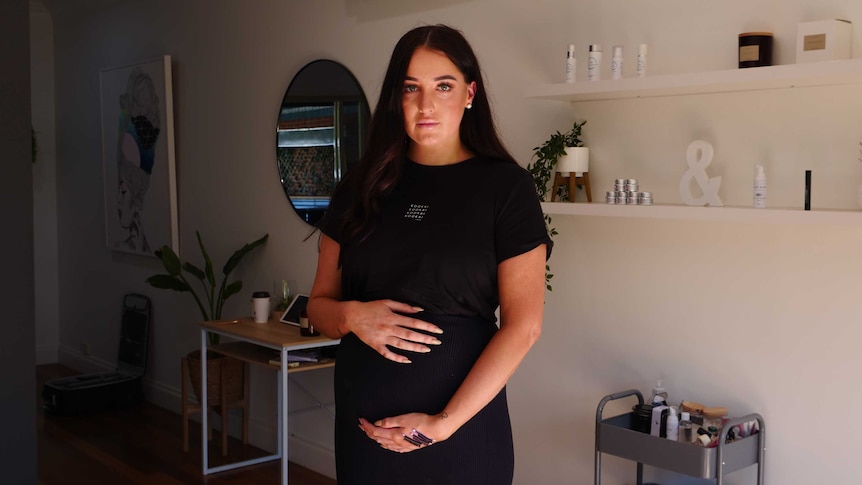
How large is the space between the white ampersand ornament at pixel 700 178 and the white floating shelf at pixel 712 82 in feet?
0.57

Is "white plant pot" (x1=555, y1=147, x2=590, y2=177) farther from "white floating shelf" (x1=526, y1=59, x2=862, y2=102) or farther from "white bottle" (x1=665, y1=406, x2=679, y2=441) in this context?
"white bottle" (x1=665, y1=406, x2=679, y2=441)

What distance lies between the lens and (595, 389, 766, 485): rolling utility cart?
2.54 meters

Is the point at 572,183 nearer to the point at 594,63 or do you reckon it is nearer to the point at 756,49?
the point at 594,63

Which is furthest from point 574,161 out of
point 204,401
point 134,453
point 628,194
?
point 134,453

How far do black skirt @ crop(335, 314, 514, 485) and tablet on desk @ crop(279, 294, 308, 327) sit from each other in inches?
99.6

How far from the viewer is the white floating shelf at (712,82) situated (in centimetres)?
235

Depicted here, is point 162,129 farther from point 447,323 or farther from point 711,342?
point 447,323

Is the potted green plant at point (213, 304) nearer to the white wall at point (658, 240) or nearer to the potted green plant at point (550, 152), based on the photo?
the white wall at point (658, 240)

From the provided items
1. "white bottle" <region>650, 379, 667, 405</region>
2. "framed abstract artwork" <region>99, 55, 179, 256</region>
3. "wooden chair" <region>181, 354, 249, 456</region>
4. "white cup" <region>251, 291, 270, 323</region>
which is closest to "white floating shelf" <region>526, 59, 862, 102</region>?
"white bottle" <region>650, 379, 667, 405</region>

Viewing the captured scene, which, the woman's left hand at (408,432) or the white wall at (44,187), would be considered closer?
the woman's left hand at (408,432)

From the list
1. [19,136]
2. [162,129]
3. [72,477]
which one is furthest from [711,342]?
[162,129]

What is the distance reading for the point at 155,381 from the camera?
Result: 572 centimetres

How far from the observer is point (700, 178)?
2.74 meters

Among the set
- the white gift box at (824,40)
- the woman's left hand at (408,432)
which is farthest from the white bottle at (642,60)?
the woman's left hand at (408,432)
